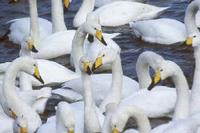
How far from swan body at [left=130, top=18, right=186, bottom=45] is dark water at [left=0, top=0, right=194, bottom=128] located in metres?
0.13

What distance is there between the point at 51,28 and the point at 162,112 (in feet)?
16.7

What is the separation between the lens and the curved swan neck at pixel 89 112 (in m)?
12.6

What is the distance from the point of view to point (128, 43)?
57.8 feet

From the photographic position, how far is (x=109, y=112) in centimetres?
1183

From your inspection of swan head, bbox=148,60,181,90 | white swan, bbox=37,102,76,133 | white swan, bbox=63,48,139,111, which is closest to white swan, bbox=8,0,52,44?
white swan, bbox=63,48,139,111

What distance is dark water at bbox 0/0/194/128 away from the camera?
16297 millimetres

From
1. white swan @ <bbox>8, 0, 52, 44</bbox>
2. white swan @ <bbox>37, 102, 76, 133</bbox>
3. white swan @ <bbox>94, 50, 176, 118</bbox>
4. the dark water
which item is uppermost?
white swan @ <bbox>37, 102, 76, 133</bbox>

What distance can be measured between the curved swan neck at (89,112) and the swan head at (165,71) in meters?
0.82

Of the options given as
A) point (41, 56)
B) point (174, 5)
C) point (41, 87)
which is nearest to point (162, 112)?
point (41, 87)

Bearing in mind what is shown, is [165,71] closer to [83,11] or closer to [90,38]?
[90,38]

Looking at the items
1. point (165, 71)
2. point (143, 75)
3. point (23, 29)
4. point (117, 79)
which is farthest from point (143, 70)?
point (23, 29)

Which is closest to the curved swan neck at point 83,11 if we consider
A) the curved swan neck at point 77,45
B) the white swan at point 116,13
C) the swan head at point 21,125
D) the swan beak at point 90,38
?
the white swan at point 116,13

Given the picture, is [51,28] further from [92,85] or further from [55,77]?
[92,85]

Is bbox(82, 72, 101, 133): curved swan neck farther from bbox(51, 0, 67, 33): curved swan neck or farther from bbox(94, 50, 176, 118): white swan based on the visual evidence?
bbox(51, 0, 67, 33): curved swan neck
